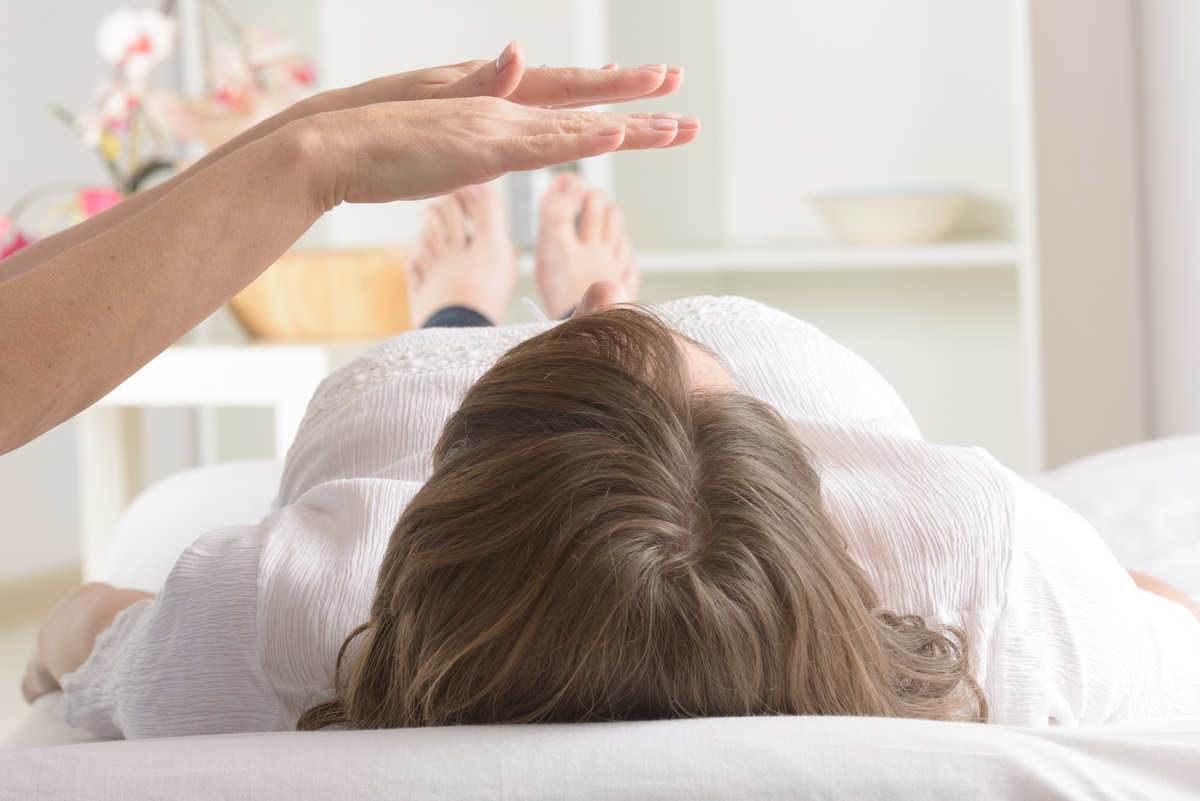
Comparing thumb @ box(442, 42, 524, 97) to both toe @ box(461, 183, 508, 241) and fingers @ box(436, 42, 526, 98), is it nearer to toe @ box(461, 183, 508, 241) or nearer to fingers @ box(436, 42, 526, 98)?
fingers @ box(436, 42, 526, 98)

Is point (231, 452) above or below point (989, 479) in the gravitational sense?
below

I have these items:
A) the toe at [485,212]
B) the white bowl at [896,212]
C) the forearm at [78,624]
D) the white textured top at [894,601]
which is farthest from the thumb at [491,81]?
the white bowl at [896,212]

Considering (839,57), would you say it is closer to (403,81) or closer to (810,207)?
(810,207)

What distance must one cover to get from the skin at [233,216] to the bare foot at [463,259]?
1.05 metres

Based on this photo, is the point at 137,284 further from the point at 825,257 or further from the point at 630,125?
the point at 825,257

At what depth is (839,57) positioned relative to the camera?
2.52 meters

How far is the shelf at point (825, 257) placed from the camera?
86.9 inches

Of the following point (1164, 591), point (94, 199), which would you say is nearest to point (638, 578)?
point (1164, 591)

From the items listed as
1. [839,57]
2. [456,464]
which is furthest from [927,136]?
[456,464]

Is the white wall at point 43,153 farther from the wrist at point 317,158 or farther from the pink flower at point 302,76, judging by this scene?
the wrist at point 317,158

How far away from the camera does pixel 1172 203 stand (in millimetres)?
2119

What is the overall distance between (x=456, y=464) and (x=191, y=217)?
0.56 ft

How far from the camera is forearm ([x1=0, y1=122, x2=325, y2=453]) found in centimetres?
44

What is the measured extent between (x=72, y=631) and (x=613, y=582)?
0.62 m
